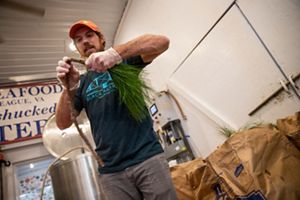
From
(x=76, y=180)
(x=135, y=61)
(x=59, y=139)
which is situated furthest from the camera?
(x=59, y=139)

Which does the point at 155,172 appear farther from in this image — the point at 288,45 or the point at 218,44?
the point at 218,44

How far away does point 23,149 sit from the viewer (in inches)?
112

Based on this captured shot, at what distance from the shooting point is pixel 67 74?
0.95 metres

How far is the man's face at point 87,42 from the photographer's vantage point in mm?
1119

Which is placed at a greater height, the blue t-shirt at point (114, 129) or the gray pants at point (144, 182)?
the blue t-shirt at point (114, 129)

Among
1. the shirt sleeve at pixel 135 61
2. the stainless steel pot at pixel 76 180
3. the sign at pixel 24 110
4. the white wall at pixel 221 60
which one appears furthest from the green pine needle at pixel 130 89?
the sign at pixel 24 110

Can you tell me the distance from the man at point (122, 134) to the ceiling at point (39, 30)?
1.76 meters

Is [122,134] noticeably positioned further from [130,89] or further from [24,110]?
[24,110]

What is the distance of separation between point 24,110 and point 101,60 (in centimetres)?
249

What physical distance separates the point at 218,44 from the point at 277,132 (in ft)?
2.59

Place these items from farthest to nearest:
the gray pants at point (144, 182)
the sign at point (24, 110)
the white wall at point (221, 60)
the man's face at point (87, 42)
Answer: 1. the sign at point (24, 110)
2. the white wall at point (221, 60)
3. the man's face at point (87, 42)
4. the gray pants at point (144, 182)

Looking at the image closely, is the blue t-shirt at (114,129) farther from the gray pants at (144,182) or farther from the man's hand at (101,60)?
the man's hand at (101,60)

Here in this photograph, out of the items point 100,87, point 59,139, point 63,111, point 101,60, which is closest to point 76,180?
point 59,139

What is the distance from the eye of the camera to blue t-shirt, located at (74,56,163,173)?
2.94ft
